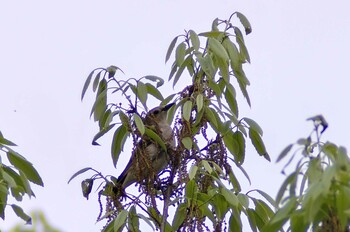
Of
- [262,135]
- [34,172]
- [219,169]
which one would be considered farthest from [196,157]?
[34,172]

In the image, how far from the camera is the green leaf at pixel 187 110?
4957 millimetres

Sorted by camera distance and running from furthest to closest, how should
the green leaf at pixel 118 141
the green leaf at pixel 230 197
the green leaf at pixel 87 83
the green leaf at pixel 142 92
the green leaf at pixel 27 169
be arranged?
the green leaf at pixel 87 83, the green leaf at pixel 118 141, the green leaf at pixel 142 92, the green leaf at pixel 27 169, the green leaf at pixel 230 197

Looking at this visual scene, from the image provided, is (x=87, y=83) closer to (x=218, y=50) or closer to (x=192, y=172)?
(x=218, y=50)

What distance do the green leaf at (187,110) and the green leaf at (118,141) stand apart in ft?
1.36

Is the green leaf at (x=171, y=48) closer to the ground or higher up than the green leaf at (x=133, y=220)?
higher up

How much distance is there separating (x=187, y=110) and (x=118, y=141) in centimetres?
59

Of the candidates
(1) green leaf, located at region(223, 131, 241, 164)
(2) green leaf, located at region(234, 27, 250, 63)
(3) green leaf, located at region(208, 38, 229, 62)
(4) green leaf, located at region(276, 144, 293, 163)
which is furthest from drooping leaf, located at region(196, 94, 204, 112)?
(4) green leaf, located at region(276, 144, 293, 163)

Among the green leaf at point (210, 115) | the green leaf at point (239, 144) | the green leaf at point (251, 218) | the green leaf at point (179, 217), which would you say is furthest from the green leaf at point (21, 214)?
the green leaf at point (239, 144)

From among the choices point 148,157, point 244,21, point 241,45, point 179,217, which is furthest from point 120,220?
point 244,21

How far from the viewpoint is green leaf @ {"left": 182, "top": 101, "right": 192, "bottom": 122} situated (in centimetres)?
496

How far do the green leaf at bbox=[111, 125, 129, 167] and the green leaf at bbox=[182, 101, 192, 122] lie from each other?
0.42 m

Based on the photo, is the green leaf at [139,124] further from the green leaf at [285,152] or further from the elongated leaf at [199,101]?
the green leaf at [285,152]

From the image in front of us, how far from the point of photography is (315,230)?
3.64 m

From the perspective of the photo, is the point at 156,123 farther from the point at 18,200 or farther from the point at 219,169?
the point at 18,200
